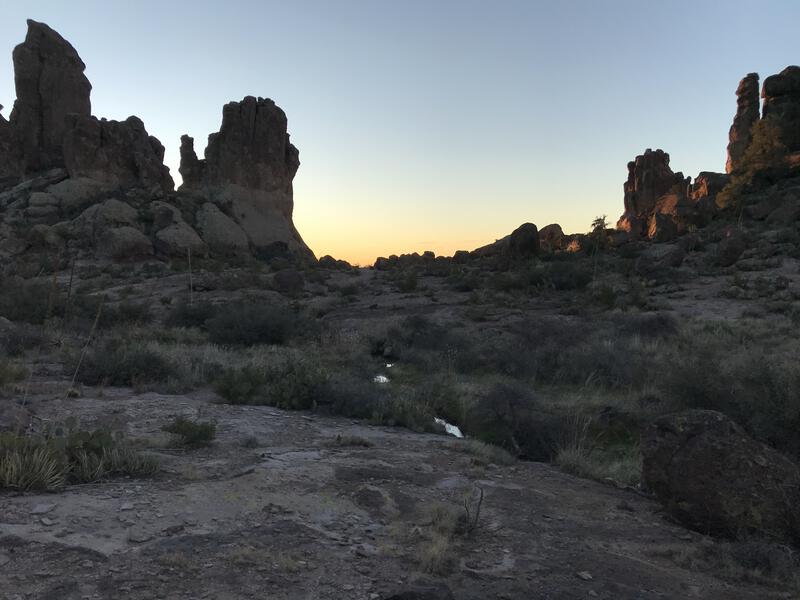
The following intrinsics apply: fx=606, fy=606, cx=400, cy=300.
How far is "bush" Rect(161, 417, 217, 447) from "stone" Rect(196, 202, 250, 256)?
122ft

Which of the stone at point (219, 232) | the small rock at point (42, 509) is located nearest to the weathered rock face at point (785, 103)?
the stone at point (219, 232)

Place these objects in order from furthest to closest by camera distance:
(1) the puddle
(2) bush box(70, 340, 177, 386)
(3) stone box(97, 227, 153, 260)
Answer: (3) stone box(97, 227, 153, 260) < (2) bush box(70, 340, 177, 386) < (1) the puddle

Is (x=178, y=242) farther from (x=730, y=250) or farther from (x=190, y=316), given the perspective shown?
(x=730, y=250)

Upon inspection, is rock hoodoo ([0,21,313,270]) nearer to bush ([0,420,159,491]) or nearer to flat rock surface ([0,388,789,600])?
bush ([0,420,159,491])

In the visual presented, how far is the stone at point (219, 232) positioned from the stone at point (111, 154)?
378 cm

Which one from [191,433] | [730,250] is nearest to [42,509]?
[191,433]

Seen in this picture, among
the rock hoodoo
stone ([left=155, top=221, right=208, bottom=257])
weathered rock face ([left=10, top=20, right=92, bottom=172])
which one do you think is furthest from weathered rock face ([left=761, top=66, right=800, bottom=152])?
weathered rock face ([left=10, top=20, right=92, bottom=172])

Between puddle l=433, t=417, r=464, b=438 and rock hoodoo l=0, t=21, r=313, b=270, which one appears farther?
rock hoodoo l=0, t=21, r=313, b=270

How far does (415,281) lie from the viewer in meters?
27.9

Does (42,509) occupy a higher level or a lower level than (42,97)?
lower

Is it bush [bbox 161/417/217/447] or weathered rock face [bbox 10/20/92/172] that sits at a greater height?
weathered rock face [bbox 10/20/92/172]

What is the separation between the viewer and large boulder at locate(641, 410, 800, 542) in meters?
4.80

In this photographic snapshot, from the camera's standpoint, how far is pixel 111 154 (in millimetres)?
44281

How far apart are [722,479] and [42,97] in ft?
178
